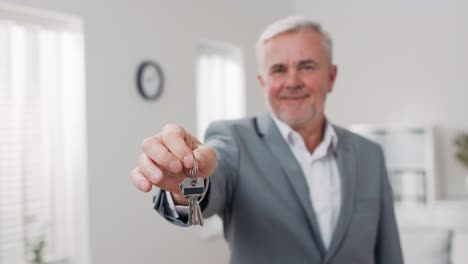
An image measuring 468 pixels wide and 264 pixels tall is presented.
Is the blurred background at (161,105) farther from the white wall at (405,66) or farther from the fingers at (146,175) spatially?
the fingers at (146,175)

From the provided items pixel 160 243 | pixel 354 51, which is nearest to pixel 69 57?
pixel 160 243

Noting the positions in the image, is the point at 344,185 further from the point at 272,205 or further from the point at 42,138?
the point at 42,138

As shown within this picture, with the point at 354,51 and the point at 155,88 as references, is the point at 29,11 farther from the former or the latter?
the point at 354,51

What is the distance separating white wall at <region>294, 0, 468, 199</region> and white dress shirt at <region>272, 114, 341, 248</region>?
10.7 feet

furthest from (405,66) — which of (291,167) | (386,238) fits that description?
(291,167)

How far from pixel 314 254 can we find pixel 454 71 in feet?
11.8

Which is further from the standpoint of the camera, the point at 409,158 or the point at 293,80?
the point at 409,158

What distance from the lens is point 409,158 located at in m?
4.40

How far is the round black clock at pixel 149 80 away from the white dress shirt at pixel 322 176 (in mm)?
1767

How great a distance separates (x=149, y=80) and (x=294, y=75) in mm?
1883

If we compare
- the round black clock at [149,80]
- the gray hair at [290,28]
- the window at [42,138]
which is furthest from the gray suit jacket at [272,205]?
the round black clock at [149,80]

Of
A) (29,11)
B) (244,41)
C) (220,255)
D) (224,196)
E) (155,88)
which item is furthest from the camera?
(244,41)

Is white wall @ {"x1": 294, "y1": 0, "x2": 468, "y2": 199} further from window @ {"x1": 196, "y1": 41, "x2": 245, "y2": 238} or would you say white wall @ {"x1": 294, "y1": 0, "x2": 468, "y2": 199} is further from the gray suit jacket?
the gray suit jacket

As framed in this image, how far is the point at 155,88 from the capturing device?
3.27m
